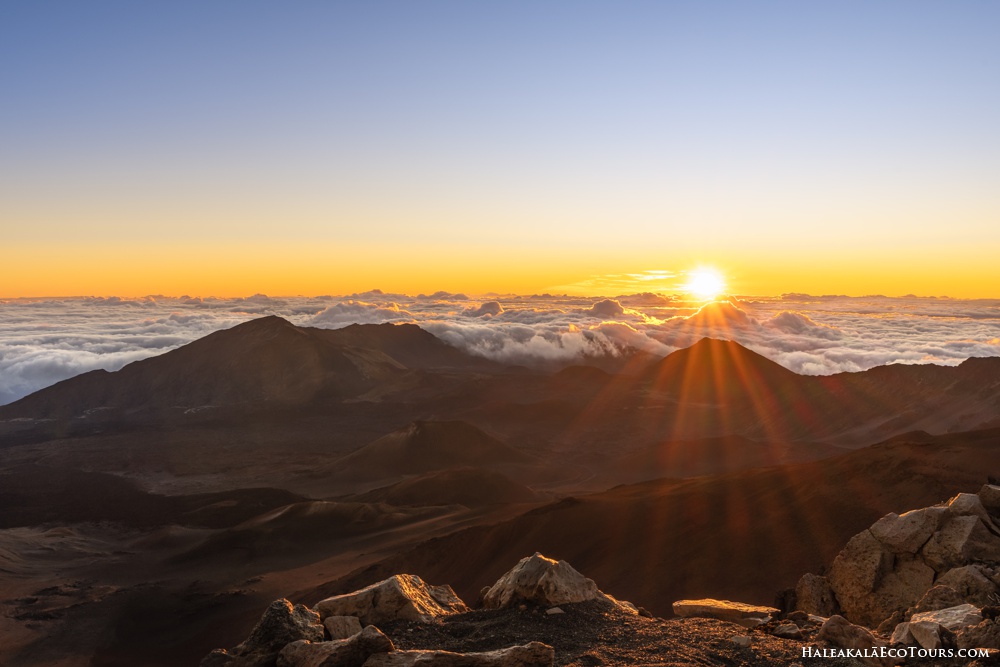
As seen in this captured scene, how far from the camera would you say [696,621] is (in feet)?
39.7

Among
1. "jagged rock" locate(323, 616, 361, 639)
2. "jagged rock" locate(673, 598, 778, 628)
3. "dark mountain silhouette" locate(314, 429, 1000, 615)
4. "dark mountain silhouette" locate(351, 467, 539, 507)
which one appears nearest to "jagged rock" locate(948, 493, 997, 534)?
"jagged rock" locate(673, 598, 778, 628)

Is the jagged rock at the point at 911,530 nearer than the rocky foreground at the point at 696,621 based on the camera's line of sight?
No

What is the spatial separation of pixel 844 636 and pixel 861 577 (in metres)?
5.74

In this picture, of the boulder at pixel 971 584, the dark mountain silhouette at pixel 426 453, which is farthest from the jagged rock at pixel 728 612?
the dark mountain silhouette at pixel 426 453

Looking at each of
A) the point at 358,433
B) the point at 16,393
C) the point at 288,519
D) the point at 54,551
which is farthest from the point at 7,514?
the point at 16,393

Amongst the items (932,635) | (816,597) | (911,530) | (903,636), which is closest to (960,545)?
(911,530)

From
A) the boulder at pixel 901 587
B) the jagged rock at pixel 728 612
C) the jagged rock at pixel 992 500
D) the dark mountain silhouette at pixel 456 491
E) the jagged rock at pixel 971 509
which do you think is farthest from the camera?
the dark mountain silhouette at pixel 456 491

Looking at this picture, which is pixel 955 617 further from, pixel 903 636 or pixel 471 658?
pixel 471 658

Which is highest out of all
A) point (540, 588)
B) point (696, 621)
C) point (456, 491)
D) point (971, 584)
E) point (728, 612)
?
point (971, 584)

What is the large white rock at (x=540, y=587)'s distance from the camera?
12383 mm

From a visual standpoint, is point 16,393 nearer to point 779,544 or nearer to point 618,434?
point 618,434

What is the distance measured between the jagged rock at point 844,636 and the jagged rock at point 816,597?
17.8 feet

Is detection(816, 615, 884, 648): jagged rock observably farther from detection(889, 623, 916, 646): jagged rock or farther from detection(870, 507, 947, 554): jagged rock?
detection(870, 507, 947, 554): jagged rock

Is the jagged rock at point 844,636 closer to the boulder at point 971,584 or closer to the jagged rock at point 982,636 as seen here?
the jagged rock at point 982,636
